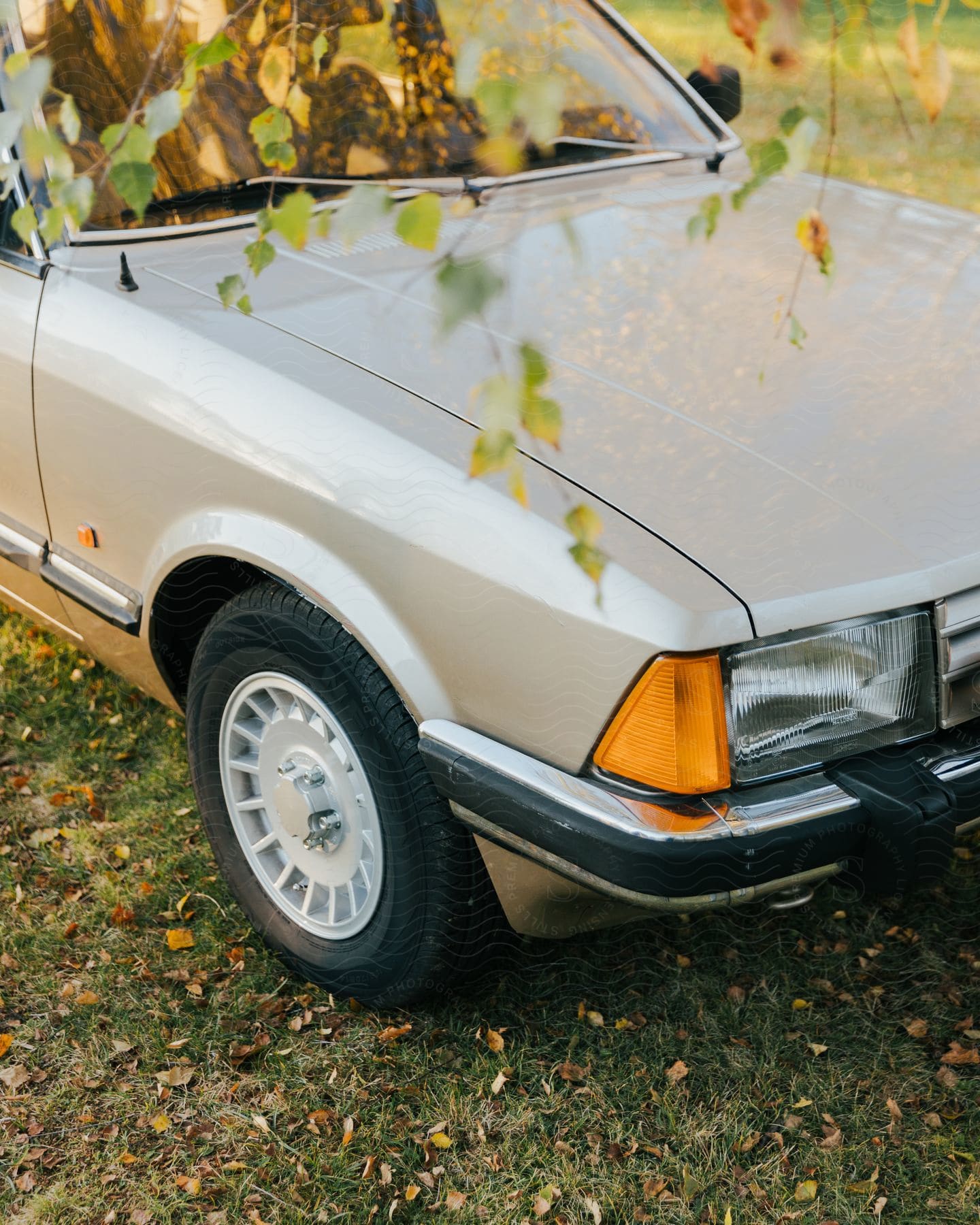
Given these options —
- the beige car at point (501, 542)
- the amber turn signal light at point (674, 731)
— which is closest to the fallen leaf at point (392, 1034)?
the beige car at point (501, 542)

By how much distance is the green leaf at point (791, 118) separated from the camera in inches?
44.0

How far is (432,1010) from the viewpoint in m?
2.42

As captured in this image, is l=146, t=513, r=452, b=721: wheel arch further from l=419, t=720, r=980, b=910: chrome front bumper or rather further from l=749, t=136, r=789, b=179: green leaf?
l=749, t=136, r=789, b=179: green leaf

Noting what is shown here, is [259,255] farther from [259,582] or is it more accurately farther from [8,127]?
[259,582]

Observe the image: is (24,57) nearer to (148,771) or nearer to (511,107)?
(511,107)

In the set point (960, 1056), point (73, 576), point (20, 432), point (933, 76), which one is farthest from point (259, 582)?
point (960, 1056)

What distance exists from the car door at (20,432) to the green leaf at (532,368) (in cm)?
169

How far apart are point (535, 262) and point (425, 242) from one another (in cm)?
145

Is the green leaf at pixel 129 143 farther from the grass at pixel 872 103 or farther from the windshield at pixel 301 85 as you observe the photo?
the windshield at pixel 301 85

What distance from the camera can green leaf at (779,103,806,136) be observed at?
1.12m

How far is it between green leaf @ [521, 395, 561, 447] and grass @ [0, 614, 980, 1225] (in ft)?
5.01

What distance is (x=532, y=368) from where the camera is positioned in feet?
3.34

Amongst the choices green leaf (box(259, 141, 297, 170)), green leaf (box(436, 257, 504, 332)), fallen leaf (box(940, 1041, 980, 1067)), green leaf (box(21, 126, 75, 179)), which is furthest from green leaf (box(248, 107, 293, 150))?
fallen leaf (box(940, 1041, 980, 1067))

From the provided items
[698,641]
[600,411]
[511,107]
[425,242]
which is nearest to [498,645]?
[698,641]
